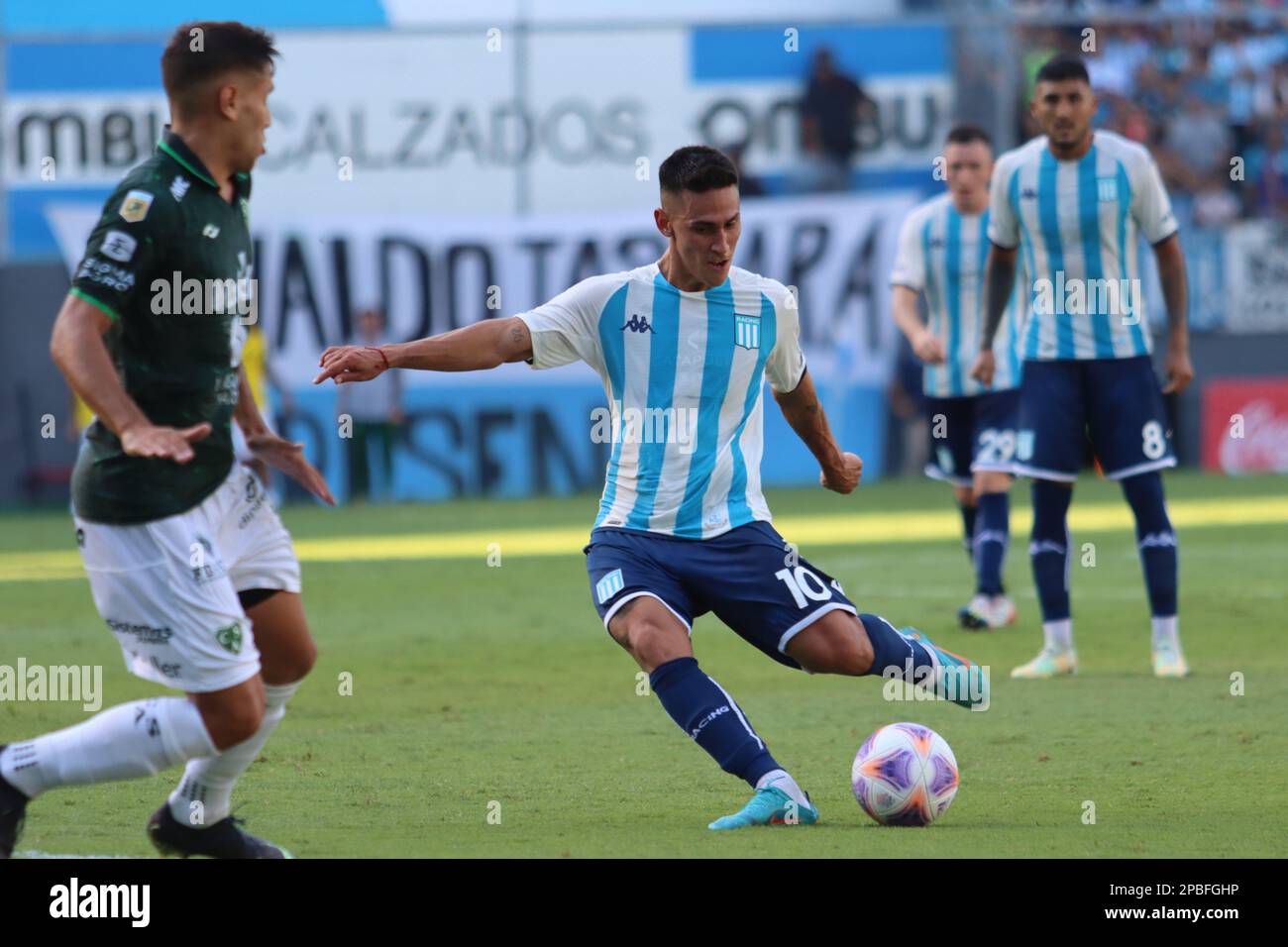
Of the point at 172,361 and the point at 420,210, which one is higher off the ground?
the point at 420,210

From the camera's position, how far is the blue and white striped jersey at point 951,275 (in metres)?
11.3

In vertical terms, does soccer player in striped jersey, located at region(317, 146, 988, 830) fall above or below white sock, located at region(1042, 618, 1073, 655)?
above

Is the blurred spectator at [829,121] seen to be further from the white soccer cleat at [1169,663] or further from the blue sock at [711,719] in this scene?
the blue sock at [711,719]

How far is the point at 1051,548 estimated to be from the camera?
9.16 m

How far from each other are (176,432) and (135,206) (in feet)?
1.89

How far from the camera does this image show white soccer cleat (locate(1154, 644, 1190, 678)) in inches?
351

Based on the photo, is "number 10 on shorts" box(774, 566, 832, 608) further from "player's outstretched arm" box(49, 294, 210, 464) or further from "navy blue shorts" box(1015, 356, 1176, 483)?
"navy blue shorts" box(1015, 356, 1176, 483)

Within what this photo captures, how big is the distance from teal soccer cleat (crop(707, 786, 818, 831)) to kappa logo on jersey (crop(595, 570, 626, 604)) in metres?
0.73

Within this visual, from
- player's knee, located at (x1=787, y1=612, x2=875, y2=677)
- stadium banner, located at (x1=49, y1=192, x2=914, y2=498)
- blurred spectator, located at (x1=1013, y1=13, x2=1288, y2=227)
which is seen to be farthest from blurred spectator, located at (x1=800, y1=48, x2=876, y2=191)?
player's knee, located at (x1=787, y1=612, x2=875, y2=677)

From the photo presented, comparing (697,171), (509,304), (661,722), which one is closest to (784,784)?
(697,171)
